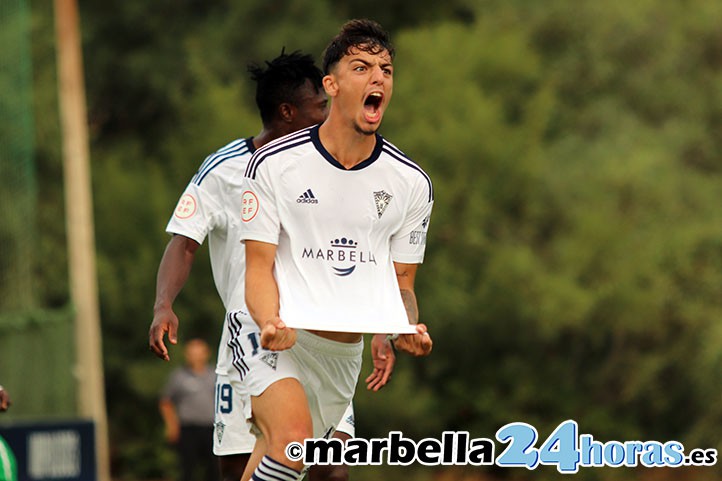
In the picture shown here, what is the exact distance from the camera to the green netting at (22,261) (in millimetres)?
18609

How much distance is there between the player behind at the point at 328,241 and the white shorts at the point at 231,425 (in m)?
0.92

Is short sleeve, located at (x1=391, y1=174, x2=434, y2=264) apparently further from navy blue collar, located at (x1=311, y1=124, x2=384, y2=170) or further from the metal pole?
the metal pole

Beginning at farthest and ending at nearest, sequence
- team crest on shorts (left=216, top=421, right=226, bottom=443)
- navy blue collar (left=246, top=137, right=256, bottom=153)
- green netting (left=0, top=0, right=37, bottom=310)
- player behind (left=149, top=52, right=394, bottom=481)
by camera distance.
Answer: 1. green netting (left=0, top=0, right=37, bottom=310)
2. navy blue collar (left=246, top=137, right=256, bottom=153)
3. team crest on shorts (left=216, top=421, right=226, bottom=443)
4. player behind (left=149, top=52, right=394, bottom=481)

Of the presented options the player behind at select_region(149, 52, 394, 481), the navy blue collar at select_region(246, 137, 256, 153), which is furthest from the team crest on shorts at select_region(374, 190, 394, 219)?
the navy blue collar at select_region(246, 137, 256, 153)

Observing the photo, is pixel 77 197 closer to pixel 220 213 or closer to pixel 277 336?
pixel 220 213

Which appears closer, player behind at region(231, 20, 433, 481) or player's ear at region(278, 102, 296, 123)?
player behind at region(231, 20, 433, 481)

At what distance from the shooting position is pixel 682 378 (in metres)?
24.9

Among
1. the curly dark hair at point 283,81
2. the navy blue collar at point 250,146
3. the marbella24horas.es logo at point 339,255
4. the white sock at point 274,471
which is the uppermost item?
the curly dark hair at point 283,81

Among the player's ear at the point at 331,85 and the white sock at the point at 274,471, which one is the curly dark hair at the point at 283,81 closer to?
the player's ear at the point at 331,85

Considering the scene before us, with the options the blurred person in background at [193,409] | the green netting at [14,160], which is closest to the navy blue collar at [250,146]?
Result: the blurred person in background at [193,409]

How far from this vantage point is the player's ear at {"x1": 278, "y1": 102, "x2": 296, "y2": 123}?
27.1ft

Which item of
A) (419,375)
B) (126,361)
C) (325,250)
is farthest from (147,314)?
(325,250)

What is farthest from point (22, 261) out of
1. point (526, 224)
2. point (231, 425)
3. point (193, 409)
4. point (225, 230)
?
point (231, 425)

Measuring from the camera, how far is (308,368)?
698cm
